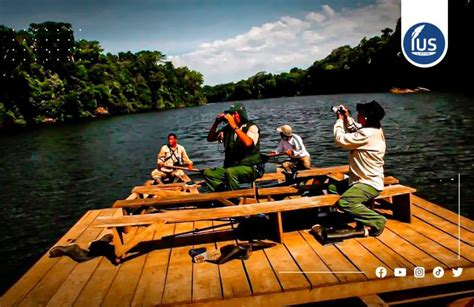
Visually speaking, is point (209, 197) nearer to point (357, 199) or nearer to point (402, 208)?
point (357, 199)

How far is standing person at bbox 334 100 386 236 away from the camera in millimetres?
5664

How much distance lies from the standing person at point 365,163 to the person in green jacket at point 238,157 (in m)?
1.86

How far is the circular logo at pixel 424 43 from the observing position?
4520 mm

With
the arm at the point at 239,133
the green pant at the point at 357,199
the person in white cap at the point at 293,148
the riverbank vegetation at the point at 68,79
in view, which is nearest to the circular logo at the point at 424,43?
the green pant at the point at 357,199

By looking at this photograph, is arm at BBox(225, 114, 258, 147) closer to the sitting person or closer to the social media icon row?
the social media icon row

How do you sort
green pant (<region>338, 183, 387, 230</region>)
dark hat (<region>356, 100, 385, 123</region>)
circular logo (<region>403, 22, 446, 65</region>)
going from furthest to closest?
→ green pant (<region>338, 183, 387, 230</region>)
dark hat (<region>356, 100, 385, 123</region>)
circular logo (<region>403, 22, 446, 65</region>)

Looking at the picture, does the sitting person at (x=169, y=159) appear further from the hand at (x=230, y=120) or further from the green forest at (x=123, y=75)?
the green forest at (x=123, y=75)

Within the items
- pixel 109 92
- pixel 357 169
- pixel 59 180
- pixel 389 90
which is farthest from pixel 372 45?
pixel 357 169

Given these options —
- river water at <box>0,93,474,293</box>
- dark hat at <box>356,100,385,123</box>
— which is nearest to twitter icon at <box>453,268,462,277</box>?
dark hat at <box>356,100,385,123</box>

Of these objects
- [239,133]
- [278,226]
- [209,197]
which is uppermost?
[239,133]

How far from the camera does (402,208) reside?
6691 mm

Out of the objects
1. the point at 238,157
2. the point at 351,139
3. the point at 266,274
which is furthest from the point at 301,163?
the point at 266,274

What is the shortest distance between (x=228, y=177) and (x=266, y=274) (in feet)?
9.14

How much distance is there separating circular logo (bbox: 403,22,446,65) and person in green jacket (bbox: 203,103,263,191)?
3.17 m
